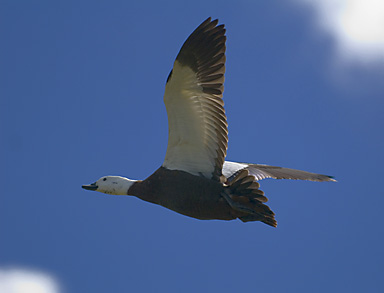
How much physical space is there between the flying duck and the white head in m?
0.51

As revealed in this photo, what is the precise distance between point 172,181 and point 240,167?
43.3 inches

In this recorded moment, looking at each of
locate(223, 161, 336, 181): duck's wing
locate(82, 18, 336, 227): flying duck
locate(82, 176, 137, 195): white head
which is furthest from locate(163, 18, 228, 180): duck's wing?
locate(82, 176, 137, 195): white head

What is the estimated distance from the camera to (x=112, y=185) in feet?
31.1

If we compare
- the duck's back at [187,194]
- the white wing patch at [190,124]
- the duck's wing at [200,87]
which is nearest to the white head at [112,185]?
the duck's back at [187,194]

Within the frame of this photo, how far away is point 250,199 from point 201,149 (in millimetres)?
872

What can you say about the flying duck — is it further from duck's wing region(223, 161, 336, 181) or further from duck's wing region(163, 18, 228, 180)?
duck's wing region(223, 161, 336, 181)

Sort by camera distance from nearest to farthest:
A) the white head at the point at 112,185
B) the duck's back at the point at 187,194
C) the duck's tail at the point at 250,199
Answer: the duck's tail at the point at 250,199, the duck's back at the point at 187,194, the white head at the point at 112,185

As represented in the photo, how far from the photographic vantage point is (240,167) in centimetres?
936

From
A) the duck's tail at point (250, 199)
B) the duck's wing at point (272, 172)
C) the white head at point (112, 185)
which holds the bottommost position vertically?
the duck's tail at point (250, 199)

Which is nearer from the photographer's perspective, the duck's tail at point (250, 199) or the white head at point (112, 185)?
the duck's tail at point (250, 199)

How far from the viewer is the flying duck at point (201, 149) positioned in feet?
27.1

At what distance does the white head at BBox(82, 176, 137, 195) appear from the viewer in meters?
9.30

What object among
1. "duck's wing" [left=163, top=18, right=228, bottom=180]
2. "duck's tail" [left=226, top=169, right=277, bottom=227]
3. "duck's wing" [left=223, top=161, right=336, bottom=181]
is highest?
"duck's wing" [left=163, top=18, right=228, bottom=180]

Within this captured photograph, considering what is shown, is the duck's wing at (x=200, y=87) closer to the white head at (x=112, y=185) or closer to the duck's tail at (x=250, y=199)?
the duck's tail at (x=250, y=199)
